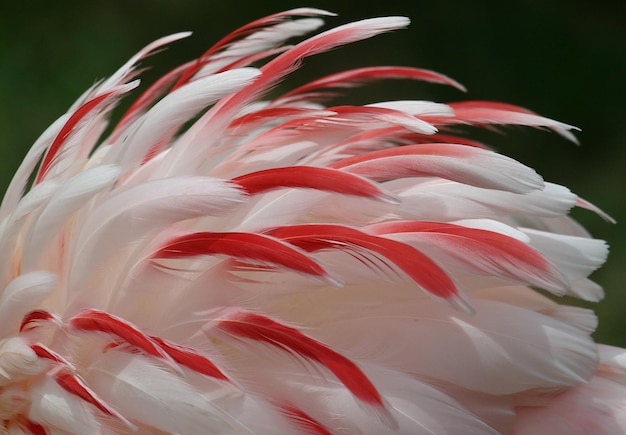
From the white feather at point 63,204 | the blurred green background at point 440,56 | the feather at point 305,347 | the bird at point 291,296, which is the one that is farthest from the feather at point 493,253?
the blurred green background at point 440,56

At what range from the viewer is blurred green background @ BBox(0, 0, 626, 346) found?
223 cm

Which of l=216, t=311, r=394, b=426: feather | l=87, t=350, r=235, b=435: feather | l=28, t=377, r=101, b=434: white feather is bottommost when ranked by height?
l=28, t=377, r=101, b=434: white feather

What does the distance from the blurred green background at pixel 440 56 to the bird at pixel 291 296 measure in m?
1.37

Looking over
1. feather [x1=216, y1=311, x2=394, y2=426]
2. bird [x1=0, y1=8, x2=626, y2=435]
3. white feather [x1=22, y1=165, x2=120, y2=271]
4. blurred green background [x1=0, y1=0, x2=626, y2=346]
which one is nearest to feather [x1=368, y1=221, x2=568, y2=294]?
bird [x1=0, y1=8, x2=626, y2=435]

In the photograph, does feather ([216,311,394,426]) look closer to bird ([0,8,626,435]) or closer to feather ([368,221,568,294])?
bird ([0,8,626,435])

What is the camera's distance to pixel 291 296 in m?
0.81

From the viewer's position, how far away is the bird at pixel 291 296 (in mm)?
751

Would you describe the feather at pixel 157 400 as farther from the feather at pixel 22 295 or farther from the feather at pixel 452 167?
the feather at pixel 452 167

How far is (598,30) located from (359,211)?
1.90m

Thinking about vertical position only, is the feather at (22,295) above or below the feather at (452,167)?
below

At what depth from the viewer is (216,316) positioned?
78cm

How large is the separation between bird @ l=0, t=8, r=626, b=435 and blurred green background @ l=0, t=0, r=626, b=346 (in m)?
1.37

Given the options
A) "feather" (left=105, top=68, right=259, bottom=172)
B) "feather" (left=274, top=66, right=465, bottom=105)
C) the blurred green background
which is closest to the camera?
"feather" (left=105, top=68, right=259, bottom=172)

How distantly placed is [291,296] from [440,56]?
5.54 feet
